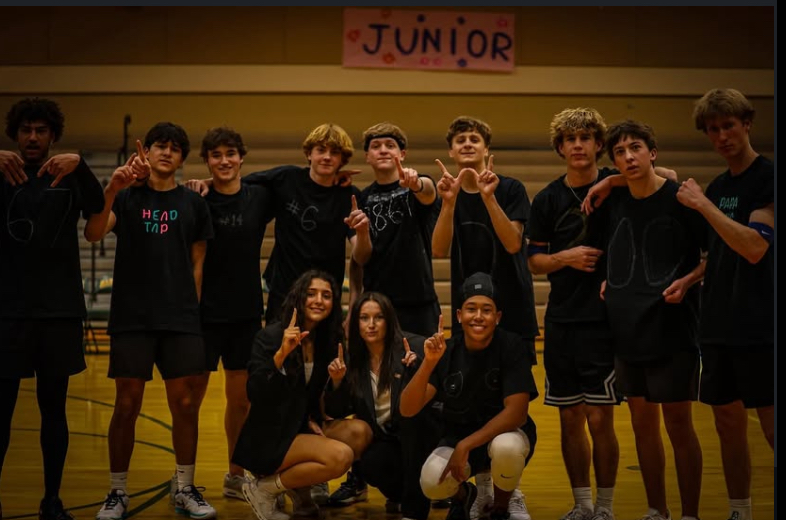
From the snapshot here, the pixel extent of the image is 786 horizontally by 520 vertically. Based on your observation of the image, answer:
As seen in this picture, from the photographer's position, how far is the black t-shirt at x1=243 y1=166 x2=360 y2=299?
4.38 metres

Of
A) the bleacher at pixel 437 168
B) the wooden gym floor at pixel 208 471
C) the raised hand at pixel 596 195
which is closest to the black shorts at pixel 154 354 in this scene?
the wooden gym floor at pixel 208 471

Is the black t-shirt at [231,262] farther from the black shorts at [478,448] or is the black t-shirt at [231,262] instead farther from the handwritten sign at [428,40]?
the handwritten sign at [428,40]

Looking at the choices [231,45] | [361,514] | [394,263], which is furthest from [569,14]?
[361,514]

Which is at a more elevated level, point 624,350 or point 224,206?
point 224,206

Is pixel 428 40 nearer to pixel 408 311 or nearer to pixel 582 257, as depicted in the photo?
pixel 408 311

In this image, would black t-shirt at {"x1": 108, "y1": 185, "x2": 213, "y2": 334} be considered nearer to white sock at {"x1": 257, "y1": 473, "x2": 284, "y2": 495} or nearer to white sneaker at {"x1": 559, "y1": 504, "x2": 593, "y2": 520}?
white sock at {"x1": 257, "y1": 473, "x2": 284, "y2": 495}

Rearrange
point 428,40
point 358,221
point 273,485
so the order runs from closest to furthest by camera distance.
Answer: point 273,485
point 358,221
point 428,40

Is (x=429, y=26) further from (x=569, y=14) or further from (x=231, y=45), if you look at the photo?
(x=231, y=45)

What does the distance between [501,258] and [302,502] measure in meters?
1.39

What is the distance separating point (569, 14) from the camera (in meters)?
10.6

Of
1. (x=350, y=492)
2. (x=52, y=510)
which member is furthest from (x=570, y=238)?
(x=52, y=510)

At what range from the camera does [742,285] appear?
3355 mm

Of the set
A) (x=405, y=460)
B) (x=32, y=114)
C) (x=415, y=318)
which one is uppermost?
(x=32, y=114)

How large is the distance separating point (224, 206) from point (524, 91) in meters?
6.96
